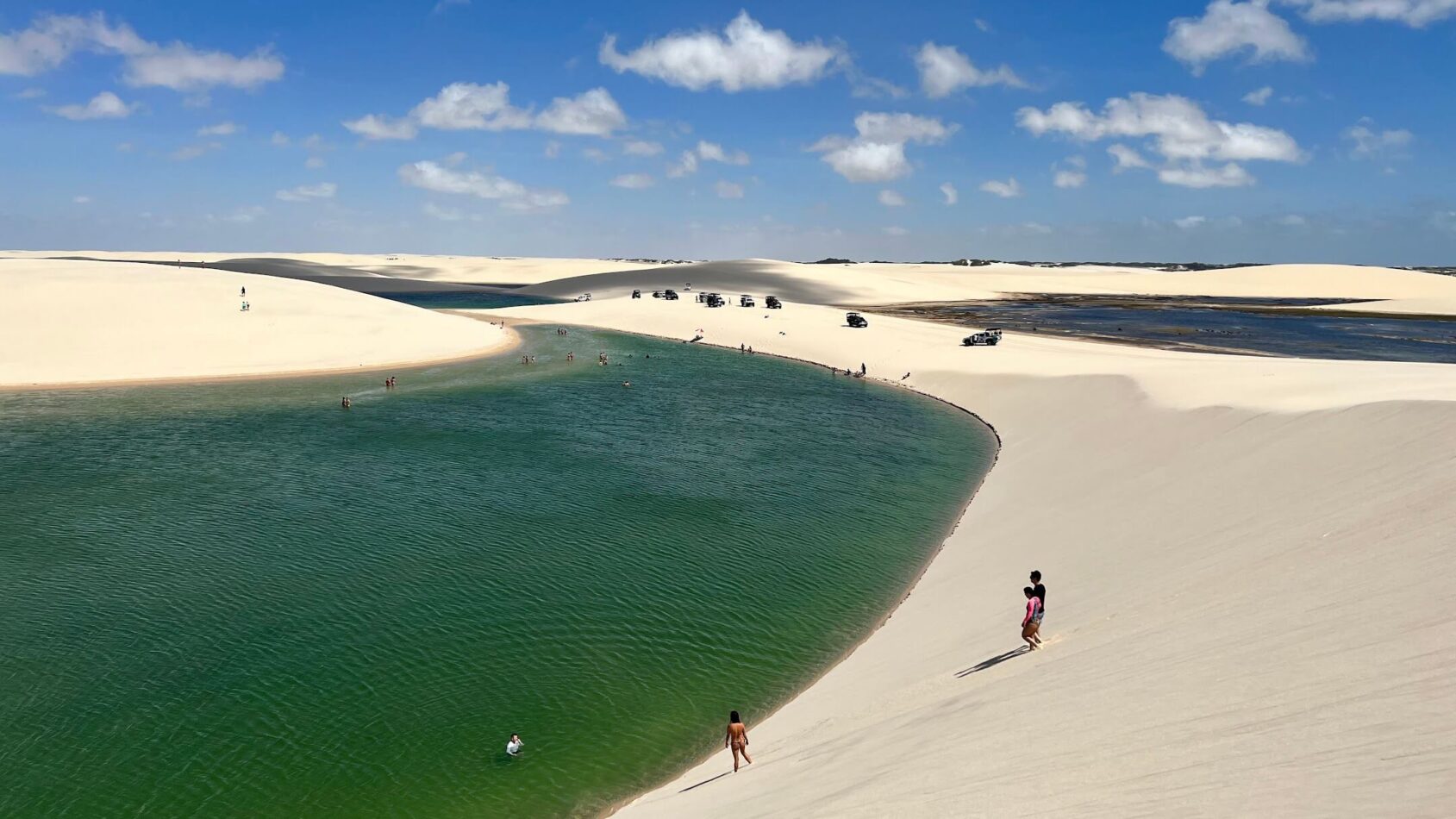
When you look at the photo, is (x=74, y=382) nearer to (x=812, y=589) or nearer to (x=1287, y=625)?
(x=812, y=589)

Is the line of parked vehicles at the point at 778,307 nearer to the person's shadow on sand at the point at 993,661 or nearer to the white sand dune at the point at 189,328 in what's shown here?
the white sand dune at the point at 189,328

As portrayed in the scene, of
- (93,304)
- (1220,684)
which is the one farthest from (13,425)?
(1220,684)

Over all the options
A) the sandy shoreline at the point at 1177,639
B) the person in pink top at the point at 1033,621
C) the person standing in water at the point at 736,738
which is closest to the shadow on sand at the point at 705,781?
the sandy shoreline at the point at 1177,639

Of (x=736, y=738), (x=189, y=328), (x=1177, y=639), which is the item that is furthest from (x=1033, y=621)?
(x=189, y=328)

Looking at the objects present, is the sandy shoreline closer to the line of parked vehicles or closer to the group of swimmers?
the group of swimmers

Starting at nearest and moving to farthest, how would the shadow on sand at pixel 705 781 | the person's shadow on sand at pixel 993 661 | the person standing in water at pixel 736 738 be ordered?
the person standing in water at pixel 736 738 < the shadow on sand at pixel 705 781 < the person's shadow on sand at pixel 993 661
